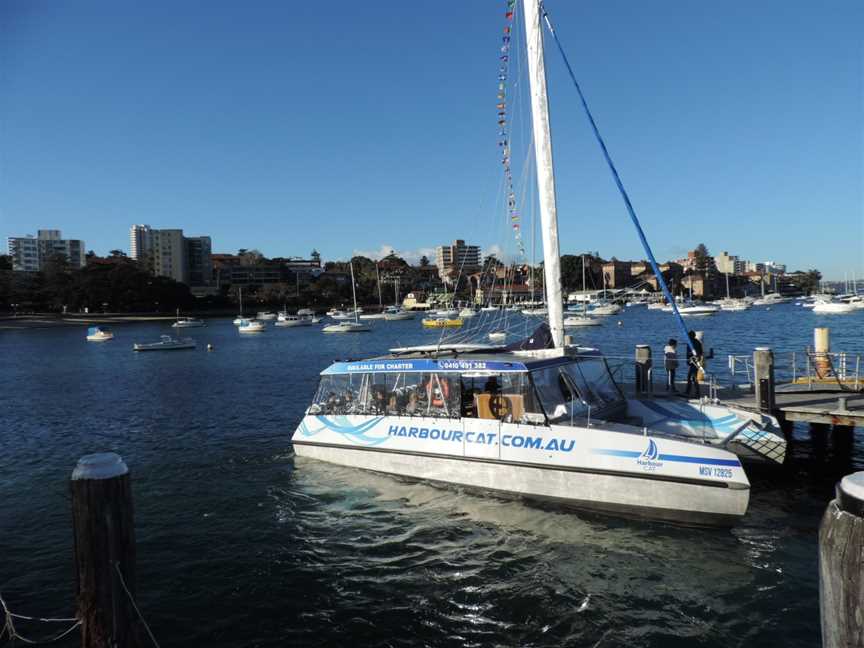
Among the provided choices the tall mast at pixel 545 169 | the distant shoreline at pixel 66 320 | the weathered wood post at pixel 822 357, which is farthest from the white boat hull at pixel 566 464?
the distant shoreline at pixel 66 320

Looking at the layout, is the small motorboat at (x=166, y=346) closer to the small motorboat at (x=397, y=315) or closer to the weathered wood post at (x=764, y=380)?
the small motorboat at (x=397, y=315)

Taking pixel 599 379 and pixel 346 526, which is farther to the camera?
pixel 599 379

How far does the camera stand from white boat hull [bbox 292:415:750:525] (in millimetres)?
11609

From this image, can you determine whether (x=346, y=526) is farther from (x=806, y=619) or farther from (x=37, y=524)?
(x=806, y=619)

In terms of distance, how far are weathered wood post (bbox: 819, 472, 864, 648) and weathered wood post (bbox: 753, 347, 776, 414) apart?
15001mm

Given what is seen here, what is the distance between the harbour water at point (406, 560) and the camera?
29.6ft

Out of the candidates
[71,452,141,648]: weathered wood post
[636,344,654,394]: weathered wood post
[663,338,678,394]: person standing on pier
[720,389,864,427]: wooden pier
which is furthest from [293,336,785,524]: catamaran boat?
[71,452,141,648]: weathered wood post

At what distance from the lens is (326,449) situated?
56.7 ft

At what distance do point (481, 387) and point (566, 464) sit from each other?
3293 mm

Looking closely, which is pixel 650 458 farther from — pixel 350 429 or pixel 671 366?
pixel 671 366

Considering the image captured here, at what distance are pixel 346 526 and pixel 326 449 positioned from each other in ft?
14.2

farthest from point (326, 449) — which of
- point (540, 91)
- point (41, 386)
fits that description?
point (41, 386)

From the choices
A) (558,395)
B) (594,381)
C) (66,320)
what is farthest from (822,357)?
(66,320)

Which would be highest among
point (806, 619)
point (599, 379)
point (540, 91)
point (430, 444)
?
point (540, 91)
